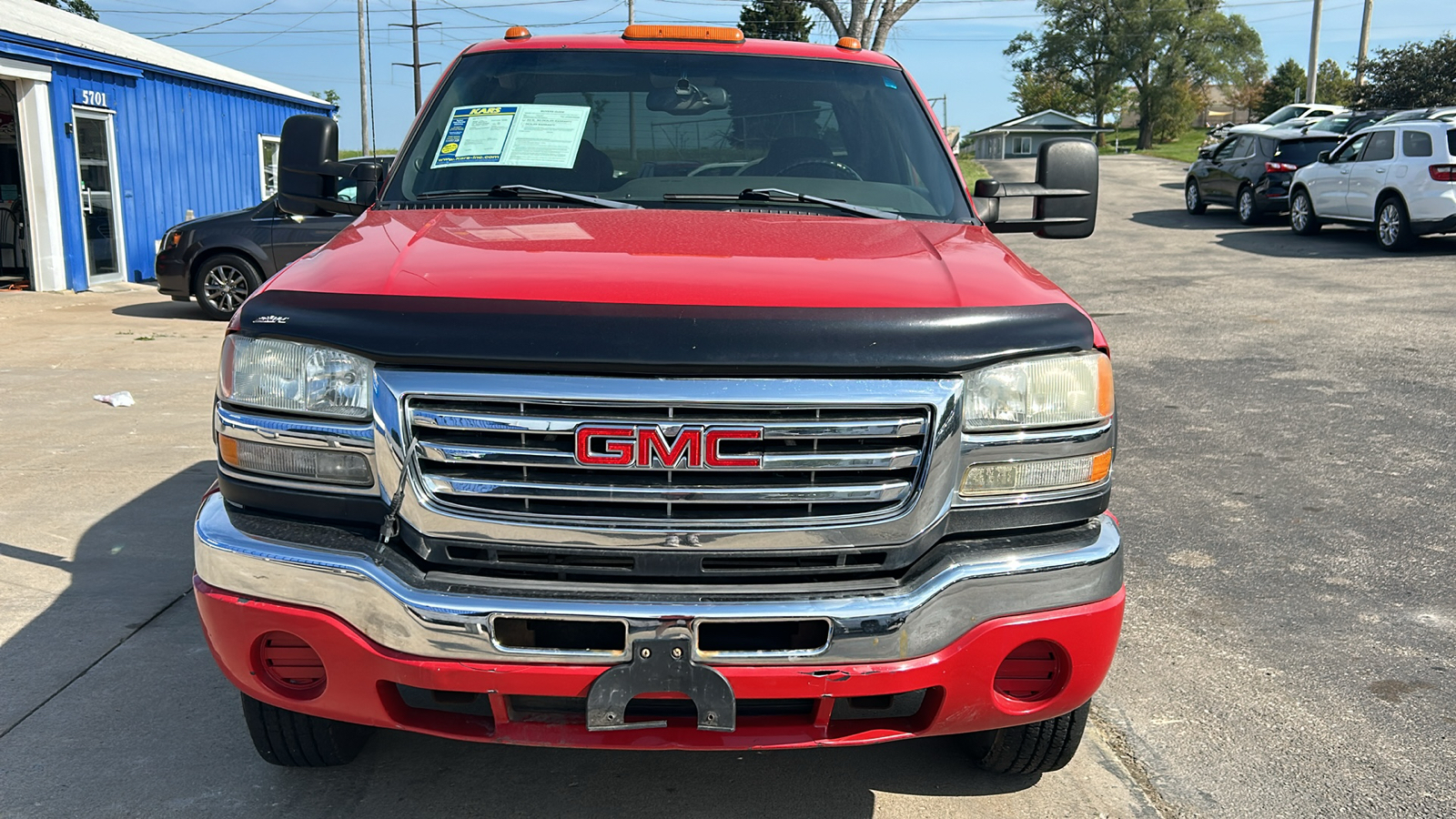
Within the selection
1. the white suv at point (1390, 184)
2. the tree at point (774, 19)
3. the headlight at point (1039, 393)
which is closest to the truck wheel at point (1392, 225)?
the white suv at point (1390, 184)

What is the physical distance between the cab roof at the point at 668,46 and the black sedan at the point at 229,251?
29.3 feet

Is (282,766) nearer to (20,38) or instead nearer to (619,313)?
(619,313)

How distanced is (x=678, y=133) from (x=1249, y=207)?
764 inches

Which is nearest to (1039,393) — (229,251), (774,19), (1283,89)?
(229,251)

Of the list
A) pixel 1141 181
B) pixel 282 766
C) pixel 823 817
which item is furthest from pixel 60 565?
pixel 1141 181

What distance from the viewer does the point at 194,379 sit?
9.06 m

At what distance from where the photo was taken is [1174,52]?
76938 millimetres

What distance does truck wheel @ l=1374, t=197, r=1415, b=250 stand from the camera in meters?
16.2

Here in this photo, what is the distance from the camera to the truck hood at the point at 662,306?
232cm

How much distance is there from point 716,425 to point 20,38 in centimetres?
1499

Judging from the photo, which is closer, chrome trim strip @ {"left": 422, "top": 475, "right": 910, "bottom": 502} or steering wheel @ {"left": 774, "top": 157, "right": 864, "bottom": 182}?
chrome trim strip @ {"left": 422, "top": 475, "right": 910, "bottom": 502}

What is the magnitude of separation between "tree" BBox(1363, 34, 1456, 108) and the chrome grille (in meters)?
39.5

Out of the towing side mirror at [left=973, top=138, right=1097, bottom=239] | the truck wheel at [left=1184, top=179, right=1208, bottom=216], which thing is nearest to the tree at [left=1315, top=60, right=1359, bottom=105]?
the truck wheel at [left=1184, top=179, right=1208, bottom=216]

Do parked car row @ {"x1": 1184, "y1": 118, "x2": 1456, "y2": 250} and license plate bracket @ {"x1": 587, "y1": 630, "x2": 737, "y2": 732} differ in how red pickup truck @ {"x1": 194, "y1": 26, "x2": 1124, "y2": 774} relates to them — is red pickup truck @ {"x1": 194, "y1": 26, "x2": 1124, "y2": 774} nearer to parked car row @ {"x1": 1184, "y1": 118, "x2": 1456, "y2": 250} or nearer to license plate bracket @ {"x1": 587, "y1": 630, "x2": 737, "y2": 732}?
license plate bracket @ {"x1": 587, "y1": 630, "x2": 737, "y2": 732}
